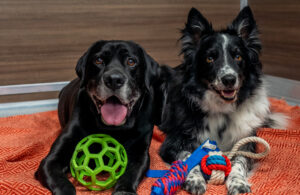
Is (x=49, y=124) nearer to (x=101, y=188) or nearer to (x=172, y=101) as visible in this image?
(x=172, y=101)

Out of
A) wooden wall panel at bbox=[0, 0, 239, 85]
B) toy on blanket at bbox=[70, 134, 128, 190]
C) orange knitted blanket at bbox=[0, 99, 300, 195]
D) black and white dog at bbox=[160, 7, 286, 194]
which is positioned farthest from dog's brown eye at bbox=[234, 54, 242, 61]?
wooden wall panel at bbox=[0, 0, 239, 85]

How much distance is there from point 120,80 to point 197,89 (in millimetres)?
715

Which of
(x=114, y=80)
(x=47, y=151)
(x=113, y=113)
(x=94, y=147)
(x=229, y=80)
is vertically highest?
(x=114, y=80)

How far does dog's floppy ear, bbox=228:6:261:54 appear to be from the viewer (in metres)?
2.34

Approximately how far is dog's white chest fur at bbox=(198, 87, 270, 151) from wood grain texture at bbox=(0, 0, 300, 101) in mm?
1557

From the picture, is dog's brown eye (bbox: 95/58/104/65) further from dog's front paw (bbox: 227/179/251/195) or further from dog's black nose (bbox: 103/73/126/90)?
dog's front paw (bbox: 227/179/251/195)

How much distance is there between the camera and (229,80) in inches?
81.7

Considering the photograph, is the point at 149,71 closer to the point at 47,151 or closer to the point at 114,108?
the point at 114,108

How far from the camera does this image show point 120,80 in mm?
1798

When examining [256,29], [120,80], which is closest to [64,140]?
[120,80]

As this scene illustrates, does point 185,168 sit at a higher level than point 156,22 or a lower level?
lower

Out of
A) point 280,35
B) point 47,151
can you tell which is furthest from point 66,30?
point 280,35

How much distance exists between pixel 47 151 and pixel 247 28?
1.66m

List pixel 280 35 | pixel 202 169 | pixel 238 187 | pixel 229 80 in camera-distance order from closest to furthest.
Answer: pixel 238 187, pixel 202 169, pixel 229 80, pixel 280 35
